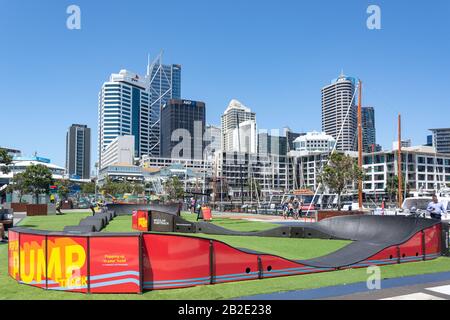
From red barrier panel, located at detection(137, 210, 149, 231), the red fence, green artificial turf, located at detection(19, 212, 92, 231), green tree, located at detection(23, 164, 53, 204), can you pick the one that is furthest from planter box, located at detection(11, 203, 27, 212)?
the red fence

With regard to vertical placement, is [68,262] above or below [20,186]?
below

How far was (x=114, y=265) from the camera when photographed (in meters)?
8.12

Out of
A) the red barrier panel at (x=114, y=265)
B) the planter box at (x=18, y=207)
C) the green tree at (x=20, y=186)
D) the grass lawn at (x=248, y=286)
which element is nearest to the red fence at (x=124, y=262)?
the red barrier panel at (x=114, y=265)

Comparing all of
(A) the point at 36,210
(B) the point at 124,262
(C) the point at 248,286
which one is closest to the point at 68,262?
(B) the point at 124,262

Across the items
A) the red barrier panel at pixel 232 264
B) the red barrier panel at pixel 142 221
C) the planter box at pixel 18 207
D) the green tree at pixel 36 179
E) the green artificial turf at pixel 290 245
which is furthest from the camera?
the green tree at pixel 36 179

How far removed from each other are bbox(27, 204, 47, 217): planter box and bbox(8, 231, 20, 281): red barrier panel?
35355 millimetres

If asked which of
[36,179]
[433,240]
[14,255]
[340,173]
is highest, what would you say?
[340,173]

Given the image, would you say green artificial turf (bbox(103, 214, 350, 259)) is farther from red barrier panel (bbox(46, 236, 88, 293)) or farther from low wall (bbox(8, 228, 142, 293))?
red barrier panel (bbox(46, 236, 88, 293))

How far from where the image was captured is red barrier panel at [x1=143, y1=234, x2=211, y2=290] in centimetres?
839

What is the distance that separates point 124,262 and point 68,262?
1133 millimetres

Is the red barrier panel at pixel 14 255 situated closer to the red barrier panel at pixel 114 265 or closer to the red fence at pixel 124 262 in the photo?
the red fence at pixel 124 262

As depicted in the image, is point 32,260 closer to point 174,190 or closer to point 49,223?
point 49,223

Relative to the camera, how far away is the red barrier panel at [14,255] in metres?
9.36

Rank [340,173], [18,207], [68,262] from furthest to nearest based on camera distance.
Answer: [18,207] → [340,173] → [68,262]
